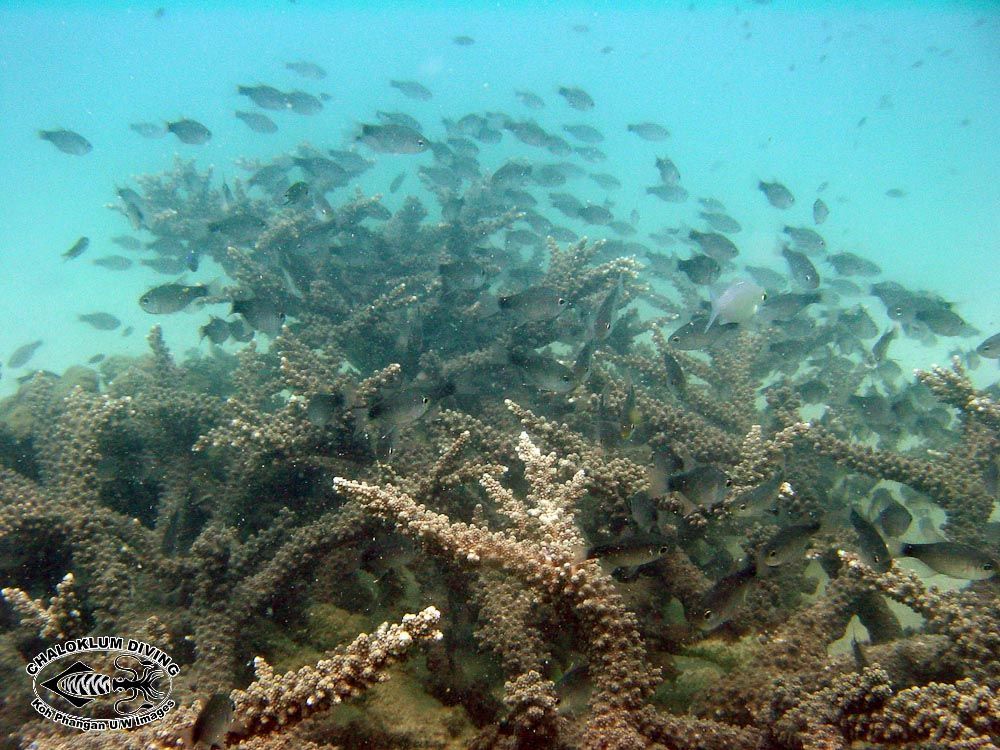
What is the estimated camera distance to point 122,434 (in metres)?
4.79

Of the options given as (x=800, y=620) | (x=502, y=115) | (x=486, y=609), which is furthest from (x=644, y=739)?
(x=502, y=115)

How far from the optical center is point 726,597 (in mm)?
2797

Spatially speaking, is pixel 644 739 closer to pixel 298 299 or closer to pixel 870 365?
pixel 298 299

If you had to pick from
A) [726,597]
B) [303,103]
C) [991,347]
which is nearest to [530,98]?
[303,103]

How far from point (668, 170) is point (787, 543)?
30.6ft

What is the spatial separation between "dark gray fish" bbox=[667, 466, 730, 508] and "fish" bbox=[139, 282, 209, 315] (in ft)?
19.8

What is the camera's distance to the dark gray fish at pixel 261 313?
5191 millimetres

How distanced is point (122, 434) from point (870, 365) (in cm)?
1079

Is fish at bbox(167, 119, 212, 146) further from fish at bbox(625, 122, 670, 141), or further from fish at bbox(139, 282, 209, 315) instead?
fish at bbox(625, 122, 670, 141)

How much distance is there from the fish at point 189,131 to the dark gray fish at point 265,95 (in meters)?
1.43

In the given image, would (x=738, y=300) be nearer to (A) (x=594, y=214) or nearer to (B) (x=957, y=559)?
(B) (x=957, y=559)

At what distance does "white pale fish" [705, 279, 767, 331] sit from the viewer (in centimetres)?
512

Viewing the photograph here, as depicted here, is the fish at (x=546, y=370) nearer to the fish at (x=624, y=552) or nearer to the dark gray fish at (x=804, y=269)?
the fish at (x=624, y=552)

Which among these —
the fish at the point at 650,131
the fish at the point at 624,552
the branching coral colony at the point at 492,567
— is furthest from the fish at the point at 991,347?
the fish at the point at 650,131
